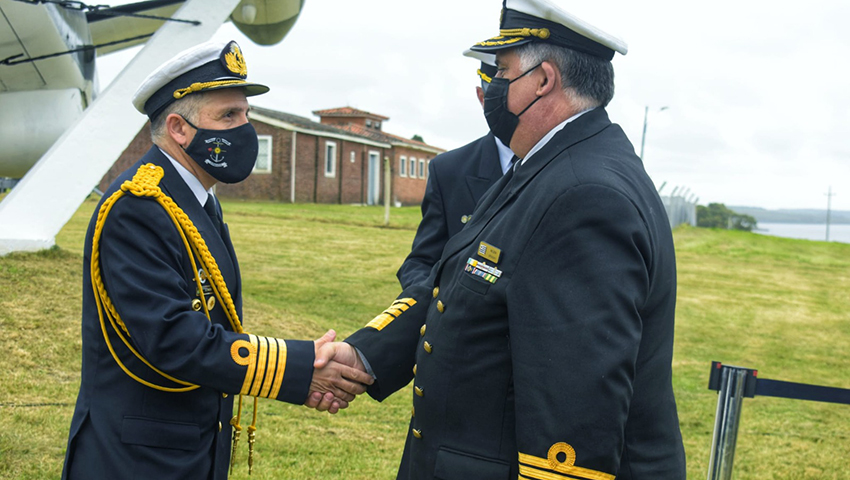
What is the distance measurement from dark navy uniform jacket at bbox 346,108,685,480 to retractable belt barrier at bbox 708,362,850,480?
5.42ft

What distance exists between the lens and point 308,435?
5.44 metres

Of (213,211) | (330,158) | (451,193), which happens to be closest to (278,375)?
(213,211)

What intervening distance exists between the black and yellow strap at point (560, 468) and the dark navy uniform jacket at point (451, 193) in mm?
2022

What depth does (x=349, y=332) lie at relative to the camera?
9.02 metres

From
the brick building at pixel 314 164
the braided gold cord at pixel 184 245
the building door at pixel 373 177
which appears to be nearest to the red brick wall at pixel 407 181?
the brick building at pixel 314 164

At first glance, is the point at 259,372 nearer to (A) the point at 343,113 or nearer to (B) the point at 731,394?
(B) the point at 731,394

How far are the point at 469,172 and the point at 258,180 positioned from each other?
30.4 meters

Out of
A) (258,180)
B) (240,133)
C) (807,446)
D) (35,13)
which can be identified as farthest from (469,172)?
(258,180)

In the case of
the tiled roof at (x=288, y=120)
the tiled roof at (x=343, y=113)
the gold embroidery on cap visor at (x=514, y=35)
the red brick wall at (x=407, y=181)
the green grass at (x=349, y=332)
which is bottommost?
the green grass at (x=349, y=332)

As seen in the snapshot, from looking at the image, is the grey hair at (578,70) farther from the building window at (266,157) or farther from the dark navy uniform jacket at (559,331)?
the building window at (266,157)

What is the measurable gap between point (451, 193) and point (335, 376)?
4.41ft

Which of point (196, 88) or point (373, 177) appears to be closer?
point (196, 88)

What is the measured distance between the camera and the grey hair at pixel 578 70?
2045 mm

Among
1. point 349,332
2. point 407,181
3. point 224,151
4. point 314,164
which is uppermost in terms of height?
point 224,151
